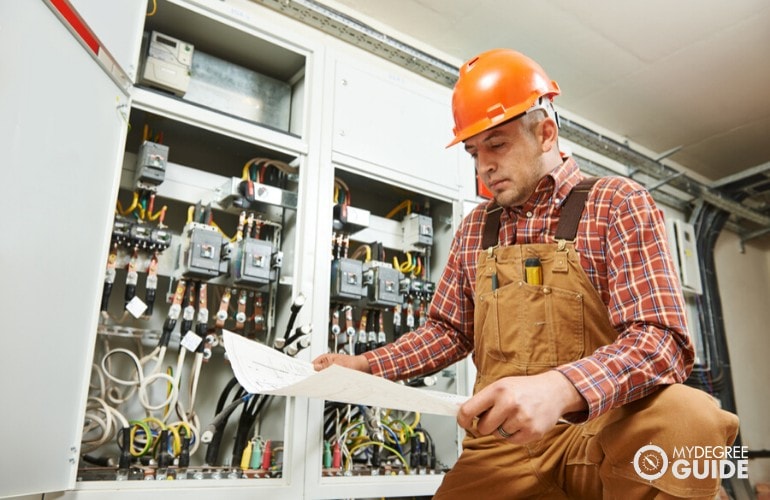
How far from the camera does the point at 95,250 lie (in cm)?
130

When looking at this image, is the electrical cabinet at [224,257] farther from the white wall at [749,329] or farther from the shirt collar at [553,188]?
the white wall at [749,329]

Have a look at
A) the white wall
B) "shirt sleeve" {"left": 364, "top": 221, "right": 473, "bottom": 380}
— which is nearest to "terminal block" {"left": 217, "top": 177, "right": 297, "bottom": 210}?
"shirt sleeve" {"left": 364, "top": 221, "right": 473, "bottom": 380}

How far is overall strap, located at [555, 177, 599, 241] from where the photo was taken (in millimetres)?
1158

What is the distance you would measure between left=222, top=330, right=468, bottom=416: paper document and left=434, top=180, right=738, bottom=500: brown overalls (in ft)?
0.53

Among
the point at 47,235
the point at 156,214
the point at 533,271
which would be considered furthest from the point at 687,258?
the point at 47,235

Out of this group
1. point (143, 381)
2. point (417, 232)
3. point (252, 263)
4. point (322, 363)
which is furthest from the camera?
point (417, 232)

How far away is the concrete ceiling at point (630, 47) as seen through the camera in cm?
258

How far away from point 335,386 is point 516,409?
26 cm

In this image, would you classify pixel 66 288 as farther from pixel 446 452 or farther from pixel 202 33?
pixel 446 452

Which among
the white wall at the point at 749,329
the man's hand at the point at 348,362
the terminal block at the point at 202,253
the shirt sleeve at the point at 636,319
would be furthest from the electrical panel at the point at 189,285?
the white wall at the point at 749,329

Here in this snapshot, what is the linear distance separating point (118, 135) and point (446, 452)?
5.07ft

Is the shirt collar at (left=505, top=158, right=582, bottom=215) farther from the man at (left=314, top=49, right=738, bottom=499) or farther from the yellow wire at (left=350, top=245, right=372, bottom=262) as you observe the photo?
the yellow wire at (left=350, top=245, right=372, bottom=262)

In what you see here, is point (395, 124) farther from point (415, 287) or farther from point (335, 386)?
point (335, 386)

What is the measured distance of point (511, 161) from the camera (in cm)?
125
